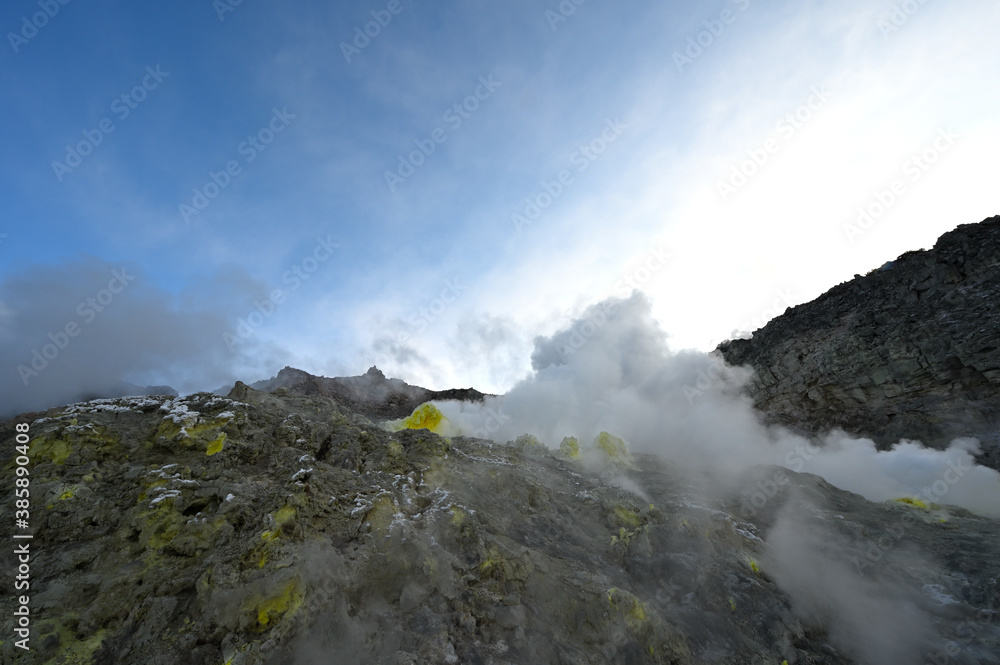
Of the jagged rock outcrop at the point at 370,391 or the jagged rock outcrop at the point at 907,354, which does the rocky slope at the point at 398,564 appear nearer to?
the jagged rock outcrop at the point at 907,354

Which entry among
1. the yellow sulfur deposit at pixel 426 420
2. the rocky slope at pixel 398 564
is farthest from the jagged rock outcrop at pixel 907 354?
the yellow sulfur deposit at pixel 426 420

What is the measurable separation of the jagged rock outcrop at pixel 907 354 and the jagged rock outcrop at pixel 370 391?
133 feet

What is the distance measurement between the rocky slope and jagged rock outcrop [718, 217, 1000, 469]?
22000 mm

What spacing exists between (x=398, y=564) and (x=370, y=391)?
57.9m

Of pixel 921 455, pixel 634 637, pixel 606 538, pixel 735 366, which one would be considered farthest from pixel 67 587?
pixel 735 366

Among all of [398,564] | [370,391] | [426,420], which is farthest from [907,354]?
[370,391]

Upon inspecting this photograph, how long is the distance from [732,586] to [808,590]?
2212 mm

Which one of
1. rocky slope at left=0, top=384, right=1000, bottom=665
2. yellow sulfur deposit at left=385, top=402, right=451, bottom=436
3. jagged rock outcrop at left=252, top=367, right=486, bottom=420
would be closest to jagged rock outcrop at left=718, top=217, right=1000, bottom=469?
rocky slope at left=0, top=384, right=1000, bottom=665

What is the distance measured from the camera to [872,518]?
12.8m

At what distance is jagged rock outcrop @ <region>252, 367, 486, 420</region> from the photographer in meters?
55.1

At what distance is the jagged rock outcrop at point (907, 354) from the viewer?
87.9 ft

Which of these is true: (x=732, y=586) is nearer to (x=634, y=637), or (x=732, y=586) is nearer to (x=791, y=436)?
(x=634, y=637)

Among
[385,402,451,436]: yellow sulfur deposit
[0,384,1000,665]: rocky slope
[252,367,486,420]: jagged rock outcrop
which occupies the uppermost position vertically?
→ [252,367,486,420]: jagged rock outcrop

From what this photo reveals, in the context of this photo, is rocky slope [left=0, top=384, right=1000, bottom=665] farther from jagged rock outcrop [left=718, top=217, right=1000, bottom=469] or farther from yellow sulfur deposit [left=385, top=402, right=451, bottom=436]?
jagged rock outcrop [left=718, top=217, right=1000, bottom=469]
